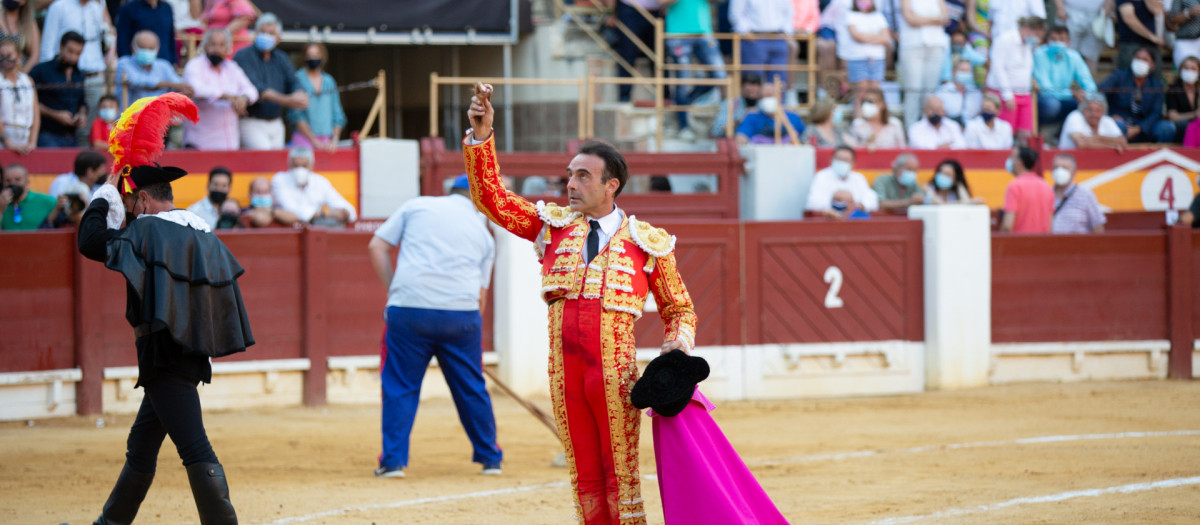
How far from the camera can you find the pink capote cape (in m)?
4.36

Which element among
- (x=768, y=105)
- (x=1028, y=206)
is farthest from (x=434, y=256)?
(x=1028, y=206)

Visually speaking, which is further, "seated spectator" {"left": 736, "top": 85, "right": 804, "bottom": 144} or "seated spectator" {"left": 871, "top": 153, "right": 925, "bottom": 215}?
"seated spectator" {"left": 736, "top": 85, "right": 804, "bottom": 144}

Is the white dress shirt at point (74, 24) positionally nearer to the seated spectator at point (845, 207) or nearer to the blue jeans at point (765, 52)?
the seated spectator at point (845, 207)

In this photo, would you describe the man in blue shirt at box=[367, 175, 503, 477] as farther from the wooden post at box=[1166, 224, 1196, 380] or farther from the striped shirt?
the wooden post at box=[1166, 224, 1196, 380]

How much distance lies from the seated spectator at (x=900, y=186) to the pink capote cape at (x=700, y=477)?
7778mm

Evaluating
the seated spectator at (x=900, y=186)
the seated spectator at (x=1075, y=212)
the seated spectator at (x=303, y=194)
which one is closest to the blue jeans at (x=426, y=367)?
the seated spectator at (x=303, y=194)

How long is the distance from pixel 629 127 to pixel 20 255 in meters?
6.12

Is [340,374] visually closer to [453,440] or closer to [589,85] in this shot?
[453,440]

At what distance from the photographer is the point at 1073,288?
11328 millimetres

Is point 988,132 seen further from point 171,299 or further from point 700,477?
point 171,299

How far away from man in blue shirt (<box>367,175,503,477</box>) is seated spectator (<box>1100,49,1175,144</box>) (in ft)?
29.0

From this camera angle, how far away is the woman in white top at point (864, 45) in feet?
43.8

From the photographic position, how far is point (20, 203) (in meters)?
9.41

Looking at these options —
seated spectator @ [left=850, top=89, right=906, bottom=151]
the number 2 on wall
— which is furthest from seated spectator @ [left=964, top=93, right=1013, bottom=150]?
the number 2 on wall
